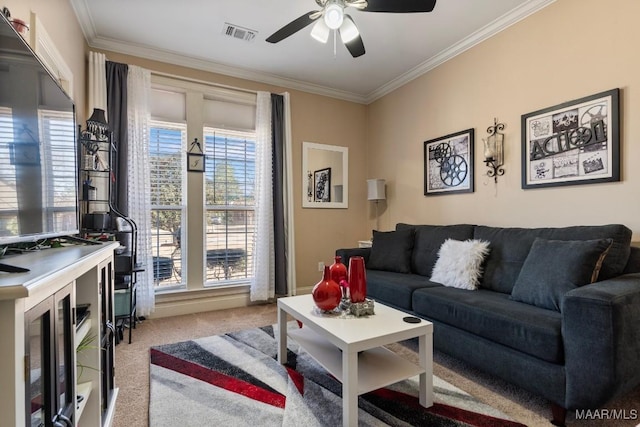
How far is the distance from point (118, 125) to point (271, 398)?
280 centimetres

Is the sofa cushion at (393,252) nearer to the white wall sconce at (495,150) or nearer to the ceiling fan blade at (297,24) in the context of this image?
the white wall sconce at (495,150)

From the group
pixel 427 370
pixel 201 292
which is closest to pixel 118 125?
pixel 201 292

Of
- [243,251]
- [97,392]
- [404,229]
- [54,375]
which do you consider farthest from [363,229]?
[54,375]

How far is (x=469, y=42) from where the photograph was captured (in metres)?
3.10

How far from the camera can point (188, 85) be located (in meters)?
3.48

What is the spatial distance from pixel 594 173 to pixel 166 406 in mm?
3125

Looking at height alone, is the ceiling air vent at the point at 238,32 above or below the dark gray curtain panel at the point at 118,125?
above

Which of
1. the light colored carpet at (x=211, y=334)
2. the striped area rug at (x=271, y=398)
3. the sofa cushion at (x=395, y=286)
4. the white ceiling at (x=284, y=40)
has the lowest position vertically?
the light colored carpet at (x=211, y=334)

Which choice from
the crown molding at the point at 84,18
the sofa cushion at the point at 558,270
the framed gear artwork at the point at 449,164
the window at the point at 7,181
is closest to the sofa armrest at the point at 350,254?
the framed gear artwork at the point at 449,164

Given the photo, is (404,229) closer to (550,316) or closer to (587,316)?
(550,316)

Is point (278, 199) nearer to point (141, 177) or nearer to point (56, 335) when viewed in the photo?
point (141, 177)

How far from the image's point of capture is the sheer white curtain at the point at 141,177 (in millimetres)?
3098

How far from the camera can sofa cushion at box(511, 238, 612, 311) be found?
1.81m

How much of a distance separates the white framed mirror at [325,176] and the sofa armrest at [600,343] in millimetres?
3046
